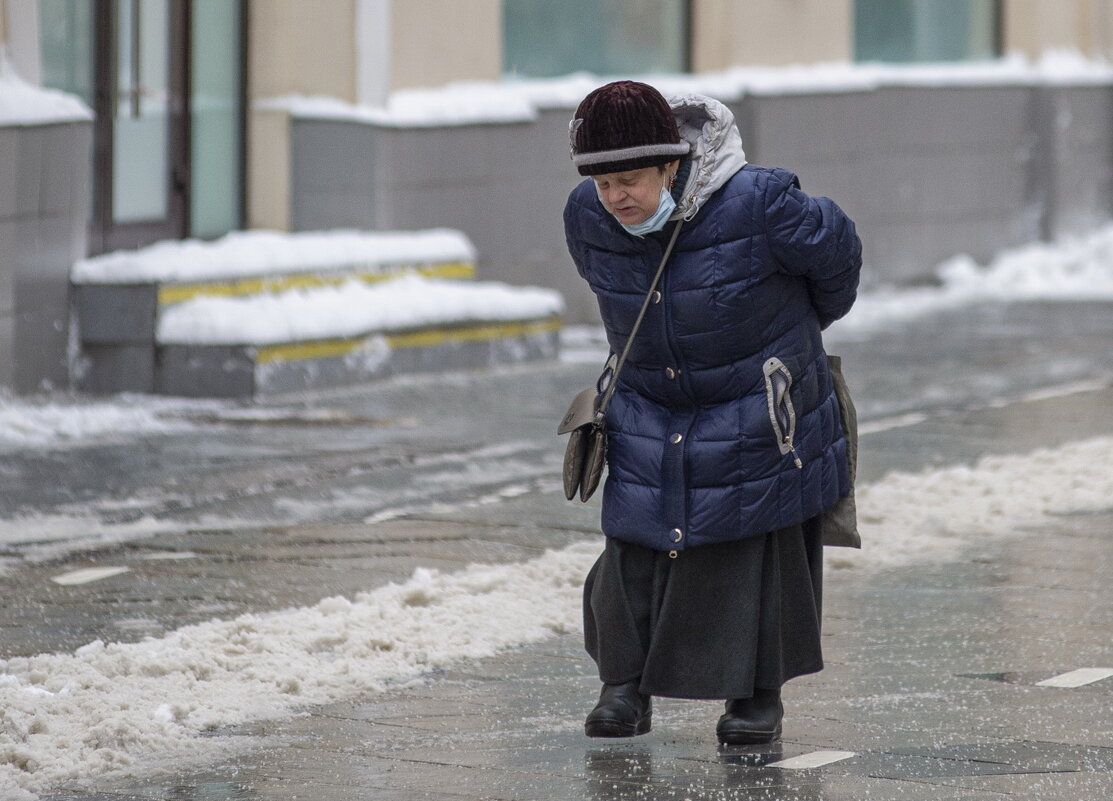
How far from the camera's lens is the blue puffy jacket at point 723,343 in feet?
14.8

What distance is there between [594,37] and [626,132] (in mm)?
10901

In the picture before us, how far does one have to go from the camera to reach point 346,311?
11.2 metres

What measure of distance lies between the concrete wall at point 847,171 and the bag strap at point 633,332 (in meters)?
7.88

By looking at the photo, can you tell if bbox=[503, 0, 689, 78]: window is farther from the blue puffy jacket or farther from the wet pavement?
the blue puffy jacket

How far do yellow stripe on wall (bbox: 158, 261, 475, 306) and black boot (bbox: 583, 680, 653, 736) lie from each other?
639cm

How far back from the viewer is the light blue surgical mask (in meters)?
4.47

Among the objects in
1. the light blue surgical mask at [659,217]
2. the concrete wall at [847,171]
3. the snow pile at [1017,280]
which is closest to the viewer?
the light blue surgical mask at [659,217]

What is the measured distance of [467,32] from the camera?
13477 mm

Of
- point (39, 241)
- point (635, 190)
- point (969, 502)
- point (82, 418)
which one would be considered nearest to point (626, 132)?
point (635, 190)

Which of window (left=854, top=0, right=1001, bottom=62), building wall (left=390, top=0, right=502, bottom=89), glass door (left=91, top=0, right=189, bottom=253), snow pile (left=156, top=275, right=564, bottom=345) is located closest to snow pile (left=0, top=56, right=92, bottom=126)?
glass door (left=91, top=0, right=189, bottom=253)

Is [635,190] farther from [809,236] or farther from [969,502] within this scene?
[969,502]

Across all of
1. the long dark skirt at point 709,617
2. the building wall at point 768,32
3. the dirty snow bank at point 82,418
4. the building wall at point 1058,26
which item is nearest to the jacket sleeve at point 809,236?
the long dark skirt at point 709,617

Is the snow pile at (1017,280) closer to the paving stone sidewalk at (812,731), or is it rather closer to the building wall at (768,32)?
the building wall at (768,32)

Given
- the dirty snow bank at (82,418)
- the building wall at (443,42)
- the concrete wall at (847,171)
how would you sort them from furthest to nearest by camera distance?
the building wall at (443,42) → the concrete wall at (847,171) → the dirty snow bank at (82,418)
